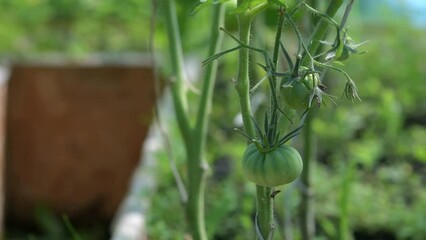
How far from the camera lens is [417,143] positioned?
2541mm

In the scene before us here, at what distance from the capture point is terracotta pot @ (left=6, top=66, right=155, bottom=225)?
3463 millimetres

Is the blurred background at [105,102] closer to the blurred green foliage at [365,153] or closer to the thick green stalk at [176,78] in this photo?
the blurred green foliage at [365,153]

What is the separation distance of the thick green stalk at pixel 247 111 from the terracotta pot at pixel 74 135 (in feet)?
8.28

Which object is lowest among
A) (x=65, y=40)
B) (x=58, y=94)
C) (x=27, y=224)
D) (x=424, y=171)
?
(x=27, y=224)

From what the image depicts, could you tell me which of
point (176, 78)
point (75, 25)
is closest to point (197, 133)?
point (176, 78)

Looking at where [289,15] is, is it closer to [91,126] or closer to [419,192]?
[419,192]

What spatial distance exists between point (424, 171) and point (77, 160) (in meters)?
1.65

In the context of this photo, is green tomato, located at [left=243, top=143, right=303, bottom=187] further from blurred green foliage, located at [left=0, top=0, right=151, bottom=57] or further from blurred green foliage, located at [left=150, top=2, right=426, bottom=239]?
blurred green foliage, located at [left=0, top=0, right=151, bottom=57]

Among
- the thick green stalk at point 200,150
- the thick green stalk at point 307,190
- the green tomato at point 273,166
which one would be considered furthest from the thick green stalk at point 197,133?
the green tomato at point 273,166

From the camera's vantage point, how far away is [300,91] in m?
0.74

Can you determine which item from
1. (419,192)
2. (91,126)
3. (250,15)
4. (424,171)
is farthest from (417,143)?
(250,15)

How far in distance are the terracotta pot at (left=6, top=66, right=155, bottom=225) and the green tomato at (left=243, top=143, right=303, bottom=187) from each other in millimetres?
2656

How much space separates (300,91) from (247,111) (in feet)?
0.49

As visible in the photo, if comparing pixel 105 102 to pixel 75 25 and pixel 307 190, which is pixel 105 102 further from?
pixel 307 190
